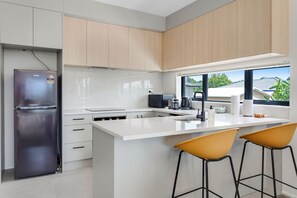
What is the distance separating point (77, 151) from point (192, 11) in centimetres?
296

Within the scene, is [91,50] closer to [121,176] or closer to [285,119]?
[121,176]

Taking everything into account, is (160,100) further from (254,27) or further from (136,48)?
(254,27)

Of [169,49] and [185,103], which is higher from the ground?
[169,49]

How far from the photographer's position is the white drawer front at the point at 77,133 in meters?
3.18

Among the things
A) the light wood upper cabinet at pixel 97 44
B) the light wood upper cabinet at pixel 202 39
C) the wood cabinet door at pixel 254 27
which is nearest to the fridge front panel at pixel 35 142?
the light wood upper cabinet at pixel 97 44

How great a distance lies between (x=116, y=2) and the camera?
350 centimetres

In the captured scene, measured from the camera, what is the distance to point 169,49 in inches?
161

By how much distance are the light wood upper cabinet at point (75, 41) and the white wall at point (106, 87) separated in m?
0.32

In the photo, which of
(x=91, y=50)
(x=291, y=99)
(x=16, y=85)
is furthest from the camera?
(x=91, y=50)

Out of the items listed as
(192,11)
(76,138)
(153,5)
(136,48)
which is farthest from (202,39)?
(76,138)

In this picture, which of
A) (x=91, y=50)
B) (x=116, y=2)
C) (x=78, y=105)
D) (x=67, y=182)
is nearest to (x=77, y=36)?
(x=91, y=50)

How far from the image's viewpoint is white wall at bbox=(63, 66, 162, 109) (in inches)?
147

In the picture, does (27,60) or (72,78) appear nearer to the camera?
(27,60)

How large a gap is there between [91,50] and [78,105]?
1.03 m
